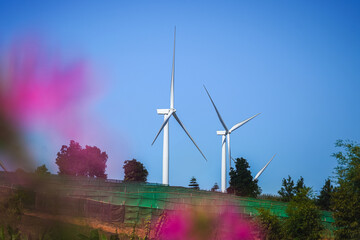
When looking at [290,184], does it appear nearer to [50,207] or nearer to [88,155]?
[88,155]

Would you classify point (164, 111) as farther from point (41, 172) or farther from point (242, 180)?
point (41, 172)

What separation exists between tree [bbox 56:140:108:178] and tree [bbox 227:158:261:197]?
35181mm

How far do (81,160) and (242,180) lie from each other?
1766 inches

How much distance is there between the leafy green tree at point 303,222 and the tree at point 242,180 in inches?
2128

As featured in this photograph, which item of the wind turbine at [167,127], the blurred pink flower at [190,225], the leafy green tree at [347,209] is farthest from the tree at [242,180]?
the blurred pink flower at [190,225]

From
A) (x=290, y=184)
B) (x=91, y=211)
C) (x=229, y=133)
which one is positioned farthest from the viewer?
(x=229, y=133)

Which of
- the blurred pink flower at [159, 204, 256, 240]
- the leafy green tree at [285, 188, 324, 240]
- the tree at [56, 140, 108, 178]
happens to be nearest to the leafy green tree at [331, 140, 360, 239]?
the leafy green tree at [285, 188, 324, 240]

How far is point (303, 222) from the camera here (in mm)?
34688

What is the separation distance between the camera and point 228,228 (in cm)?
1634

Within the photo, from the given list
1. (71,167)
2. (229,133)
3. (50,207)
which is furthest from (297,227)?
(71,167)

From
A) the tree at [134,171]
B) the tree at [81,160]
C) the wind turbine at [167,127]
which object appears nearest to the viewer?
the wind turbine at [167,127]

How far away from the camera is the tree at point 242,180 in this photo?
9019 centimetres

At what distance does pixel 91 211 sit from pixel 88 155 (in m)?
82.0

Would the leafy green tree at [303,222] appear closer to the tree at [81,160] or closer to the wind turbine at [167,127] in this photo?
the wind turbine at [167,127]
